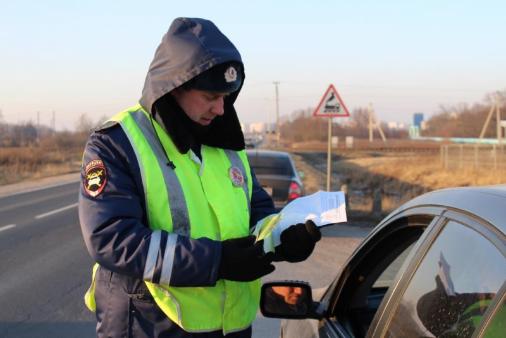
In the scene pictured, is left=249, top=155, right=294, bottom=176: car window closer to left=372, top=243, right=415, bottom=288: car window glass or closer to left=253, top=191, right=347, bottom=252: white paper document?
left=372, top=243, right=415, bottom=288: car window glass

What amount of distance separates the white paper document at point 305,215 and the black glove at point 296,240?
0.09 ft

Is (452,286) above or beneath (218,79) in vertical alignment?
beneath

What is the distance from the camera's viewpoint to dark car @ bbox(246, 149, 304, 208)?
9.61m

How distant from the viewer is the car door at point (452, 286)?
4.70ft

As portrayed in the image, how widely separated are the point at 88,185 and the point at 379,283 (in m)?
1.46

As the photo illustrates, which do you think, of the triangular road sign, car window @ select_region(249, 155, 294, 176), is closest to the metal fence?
the triangular road sign

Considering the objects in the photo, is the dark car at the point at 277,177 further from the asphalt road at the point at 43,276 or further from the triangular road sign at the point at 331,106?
the asphalt road at the point at 43,276

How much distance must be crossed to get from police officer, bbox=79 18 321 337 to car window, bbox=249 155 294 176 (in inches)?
299

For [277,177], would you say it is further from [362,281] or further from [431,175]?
[431,175]

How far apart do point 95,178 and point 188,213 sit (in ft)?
1.09

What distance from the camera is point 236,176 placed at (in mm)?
2318

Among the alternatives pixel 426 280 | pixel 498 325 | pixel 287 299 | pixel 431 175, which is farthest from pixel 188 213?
pixel 431 175

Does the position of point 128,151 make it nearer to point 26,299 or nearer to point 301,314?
point 301,314

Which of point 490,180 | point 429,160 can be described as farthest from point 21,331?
point 429,160
